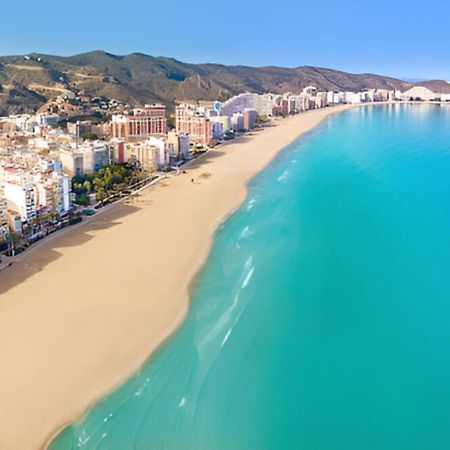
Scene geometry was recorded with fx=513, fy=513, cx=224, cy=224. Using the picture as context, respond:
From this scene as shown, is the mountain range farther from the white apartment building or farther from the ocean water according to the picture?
the ocean water

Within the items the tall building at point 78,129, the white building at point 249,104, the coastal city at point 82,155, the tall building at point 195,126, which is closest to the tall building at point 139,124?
the coastal city at point 82,155

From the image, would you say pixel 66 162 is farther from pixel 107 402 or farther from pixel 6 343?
pixel 107 402

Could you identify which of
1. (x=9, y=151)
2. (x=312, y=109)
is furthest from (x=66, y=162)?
(x=312, y=109)

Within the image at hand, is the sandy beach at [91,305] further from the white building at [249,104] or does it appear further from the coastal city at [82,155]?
the white building at [249,104]

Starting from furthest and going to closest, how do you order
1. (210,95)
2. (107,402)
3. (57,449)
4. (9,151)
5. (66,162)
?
(210,95) → (9,151) → (66,162) → (107,402) → (57,449)

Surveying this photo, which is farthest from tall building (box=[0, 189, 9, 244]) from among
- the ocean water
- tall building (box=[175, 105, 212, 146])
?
tall building (box=[175, 105, 212, 146])

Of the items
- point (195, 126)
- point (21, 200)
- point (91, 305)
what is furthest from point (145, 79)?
point (91, 305)
